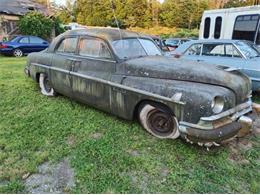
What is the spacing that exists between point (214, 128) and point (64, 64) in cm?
332

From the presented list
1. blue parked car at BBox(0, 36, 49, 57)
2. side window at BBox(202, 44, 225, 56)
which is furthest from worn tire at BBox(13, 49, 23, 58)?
side window at BBox(202, 44, 225, 56)

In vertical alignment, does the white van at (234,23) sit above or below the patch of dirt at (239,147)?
above

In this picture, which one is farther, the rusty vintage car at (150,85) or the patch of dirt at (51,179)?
the rusty vintage car at (150,85)

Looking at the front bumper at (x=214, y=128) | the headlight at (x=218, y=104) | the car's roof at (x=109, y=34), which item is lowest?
the front bumper at (x=214, y=128)

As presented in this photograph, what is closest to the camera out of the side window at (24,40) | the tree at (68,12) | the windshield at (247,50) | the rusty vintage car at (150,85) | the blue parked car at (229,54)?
the rusty vintage car at (150,85)

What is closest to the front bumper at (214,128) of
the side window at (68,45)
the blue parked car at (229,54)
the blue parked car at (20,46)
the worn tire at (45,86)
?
the blue parked car at (229,54)

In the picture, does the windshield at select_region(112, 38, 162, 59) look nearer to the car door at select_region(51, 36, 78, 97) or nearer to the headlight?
the car door at select_region(51, 36, 78, 97)

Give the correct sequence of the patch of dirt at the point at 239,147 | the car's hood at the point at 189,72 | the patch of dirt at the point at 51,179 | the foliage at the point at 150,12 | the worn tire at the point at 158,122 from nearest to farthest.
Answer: the patch of dirt at the point at 51,179 < the patch of dirt at the point at 239,147 < the car's hood at the point at 189,72 < the worn tire at the point at 158,122 < the foliage at the point at 150,12

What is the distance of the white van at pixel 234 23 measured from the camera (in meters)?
10.0

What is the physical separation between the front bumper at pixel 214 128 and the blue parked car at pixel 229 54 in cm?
241

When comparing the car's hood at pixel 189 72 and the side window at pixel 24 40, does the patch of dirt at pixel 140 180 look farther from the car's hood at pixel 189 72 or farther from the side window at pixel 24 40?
the side window at pixel 24 40

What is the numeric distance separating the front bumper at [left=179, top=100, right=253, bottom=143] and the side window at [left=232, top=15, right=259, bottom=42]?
25.5ft

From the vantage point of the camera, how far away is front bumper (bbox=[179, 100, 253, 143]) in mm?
3373

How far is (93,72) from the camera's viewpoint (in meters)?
4.71
